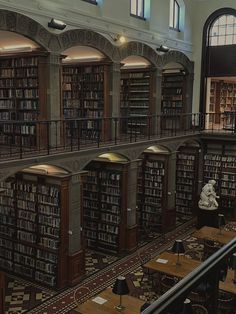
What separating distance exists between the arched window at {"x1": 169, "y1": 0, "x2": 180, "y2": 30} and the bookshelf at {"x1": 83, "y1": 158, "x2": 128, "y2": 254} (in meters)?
6.09

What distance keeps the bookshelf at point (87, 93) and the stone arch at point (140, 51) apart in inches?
28.1

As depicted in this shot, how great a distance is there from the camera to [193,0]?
14.4 metres

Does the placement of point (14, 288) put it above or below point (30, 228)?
below

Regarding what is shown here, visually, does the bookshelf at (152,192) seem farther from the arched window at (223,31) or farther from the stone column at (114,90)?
the arched window at (223,31)

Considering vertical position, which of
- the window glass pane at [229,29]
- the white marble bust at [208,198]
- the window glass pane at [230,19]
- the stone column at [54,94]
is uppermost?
the window glass pane at [230,19]

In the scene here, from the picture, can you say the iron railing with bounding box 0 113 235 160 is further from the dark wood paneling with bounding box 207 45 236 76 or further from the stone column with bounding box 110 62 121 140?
the dark wood paneling with bounding box 207 45 236 76

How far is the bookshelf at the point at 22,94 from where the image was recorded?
8797 mm

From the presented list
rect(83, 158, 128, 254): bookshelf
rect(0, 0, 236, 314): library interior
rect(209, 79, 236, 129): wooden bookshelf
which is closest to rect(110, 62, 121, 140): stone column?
rect(0, 0, 236, 314): library interior

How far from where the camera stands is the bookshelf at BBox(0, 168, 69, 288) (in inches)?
328

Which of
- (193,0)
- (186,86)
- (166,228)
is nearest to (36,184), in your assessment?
(166,228)

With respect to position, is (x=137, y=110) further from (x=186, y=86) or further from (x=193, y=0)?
(x=193, y=0)

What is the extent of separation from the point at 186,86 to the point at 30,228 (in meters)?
8.36

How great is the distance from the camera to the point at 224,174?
13.4m

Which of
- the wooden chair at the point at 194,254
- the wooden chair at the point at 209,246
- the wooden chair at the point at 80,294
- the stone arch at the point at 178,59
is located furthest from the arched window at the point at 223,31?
the wooden chair at the point at 80,294
